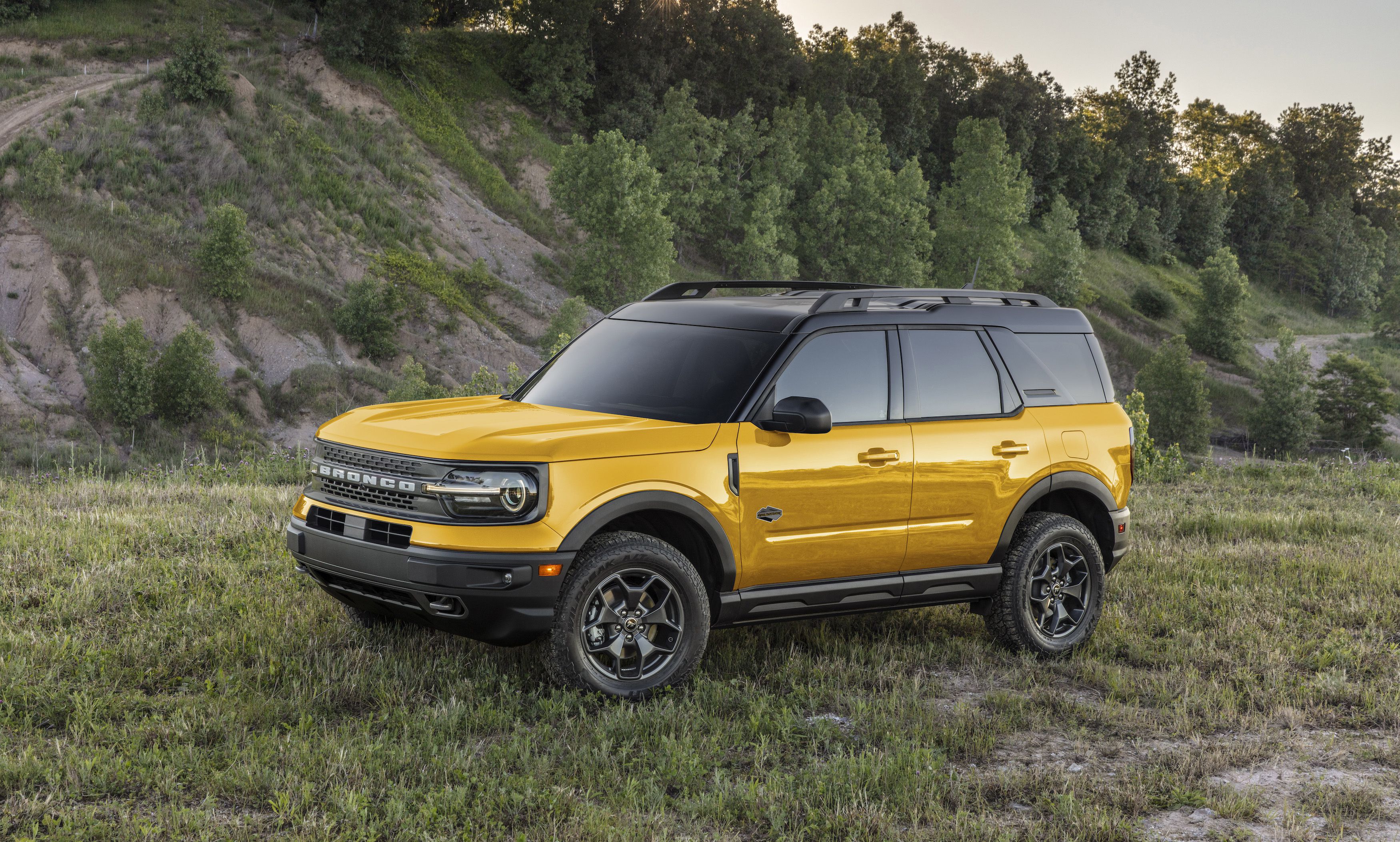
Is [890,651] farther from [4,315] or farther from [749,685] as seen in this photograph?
[4,315]

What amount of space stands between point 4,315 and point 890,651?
37.2 meters

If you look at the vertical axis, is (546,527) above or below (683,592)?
above

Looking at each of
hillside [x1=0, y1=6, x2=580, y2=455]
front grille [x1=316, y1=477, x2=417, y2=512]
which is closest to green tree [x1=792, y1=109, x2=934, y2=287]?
hillside [x1=0, y1=6, x2=580, y2=455]

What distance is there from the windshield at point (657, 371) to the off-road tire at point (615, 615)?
0.78 metres

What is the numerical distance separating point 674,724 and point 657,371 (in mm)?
2018

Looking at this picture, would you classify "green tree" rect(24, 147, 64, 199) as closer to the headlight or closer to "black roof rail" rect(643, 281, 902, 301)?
"black roof rail" rect(643, 281, 902, 301)

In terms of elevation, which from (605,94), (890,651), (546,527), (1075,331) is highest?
(605,94)

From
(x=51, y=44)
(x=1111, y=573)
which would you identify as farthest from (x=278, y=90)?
(x=1111, y=573)

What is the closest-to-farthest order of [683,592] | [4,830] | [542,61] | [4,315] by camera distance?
[4,830]
[683,592]
[4,315]
[542,61]

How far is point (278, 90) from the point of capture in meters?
49.7

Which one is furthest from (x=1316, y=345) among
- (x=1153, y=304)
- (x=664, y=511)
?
(x=664, y=511)

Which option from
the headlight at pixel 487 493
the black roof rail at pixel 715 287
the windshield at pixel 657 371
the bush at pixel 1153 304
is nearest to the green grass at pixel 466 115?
the black roof rail at pixel 715 287

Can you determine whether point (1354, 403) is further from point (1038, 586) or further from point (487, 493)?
point (487, 493)

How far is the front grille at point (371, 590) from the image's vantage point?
5000mm
